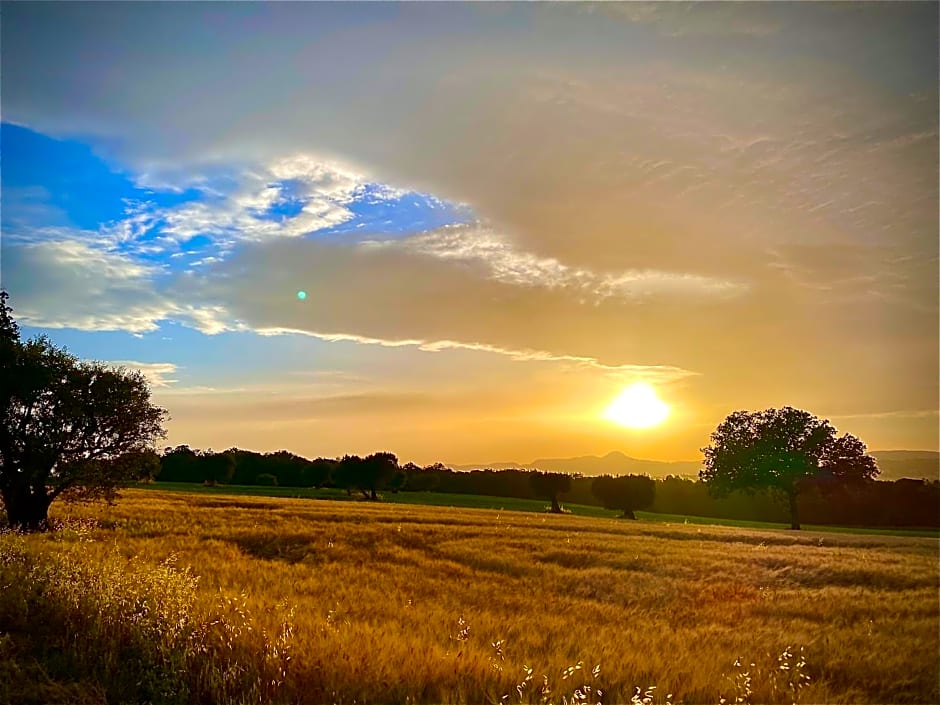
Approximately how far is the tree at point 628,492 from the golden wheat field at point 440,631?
7318 centimetres

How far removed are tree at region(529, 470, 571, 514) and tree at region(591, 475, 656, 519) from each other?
5.34m

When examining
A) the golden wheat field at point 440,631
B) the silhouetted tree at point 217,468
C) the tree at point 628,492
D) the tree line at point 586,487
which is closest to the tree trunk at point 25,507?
the golden wheat field at point 440,631

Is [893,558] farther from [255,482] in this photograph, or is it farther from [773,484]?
[255,482]

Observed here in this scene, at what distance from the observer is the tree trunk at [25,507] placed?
24.6 meters

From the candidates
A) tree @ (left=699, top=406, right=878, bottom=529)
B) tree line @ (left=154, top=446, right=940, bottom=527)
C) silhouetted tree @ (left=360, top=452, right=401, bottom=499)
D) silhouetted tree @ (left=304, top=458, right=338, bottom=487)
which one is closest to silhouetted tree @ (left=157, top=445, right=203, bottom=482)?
tree line @ (left=154, top=446, right=940, bottom=527)

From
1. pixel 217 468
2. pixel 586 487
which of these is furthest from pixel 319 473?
pixel 586 487

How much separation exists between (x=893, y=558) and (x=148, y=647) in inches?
1046

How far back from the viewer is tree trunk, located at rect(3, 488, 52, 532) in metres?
24.6

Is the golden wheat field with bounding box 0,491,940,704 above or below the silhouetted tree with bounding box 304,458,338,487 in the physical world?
above

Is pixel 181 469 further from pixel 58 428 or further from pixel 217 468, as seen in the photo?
pixel 58 428

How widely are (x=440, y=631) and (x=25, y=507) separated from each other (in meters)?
22.0

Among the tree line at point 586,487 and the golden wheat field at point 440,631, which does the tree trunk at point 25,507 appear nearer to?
the golden wheat field at point 440,631

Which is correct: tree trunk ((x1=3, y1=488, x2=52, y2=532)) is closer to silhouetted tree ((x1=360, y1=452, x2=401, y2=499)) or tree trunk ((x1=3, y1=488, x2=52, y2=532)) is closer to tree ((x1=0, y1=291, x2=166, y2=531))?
tree ((x1=0, y1=291, x2=166, y2=531))

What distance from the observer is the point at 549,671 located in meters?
7.63
